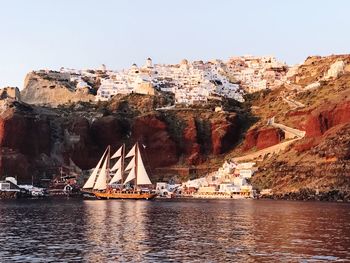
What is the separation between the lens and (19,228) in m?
63.4

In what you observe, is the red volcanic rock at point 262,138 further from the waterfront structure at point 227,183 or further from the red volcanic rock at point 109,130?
the red volcanic rock at point 109,130

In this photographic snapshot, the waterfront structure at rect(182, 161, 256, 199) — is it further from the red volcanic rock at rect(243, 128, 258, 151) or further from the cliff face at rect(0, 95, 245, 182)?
the red volcanic rock at rect(243, 128, 258, 151)

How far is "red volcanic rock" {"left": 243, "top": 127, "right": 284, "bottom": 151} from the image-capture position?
16562 cm

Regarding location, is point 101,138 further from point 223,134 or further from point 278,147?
point 278,147

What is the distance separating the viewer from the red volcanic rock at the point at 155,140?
6781 inches

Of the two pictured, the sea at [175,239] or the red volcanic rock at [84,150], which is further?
the red volcanic rock at [84,150]

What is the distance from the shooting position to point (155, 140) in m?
175

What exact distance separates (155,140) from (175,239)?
12142 cm

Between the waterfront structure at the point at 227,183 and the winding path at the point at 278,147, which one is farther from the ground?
the winding path at the point at 278,147

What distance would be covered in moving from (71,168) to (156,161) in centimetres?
2423

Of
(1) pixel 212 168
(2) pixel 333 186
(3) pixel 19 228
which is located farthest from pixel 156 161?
(3) pixel 19 228

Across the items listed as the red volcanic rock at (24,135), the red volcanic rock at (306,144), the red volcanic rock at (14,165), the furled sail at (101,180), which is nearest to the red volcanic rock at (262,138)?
the red volcanic rock at (306,144)

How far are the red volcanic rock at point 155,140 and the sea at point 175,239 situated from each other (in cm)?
9346

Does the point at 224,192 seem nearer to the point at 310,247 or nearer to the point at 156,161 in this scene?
the point at 156,161
